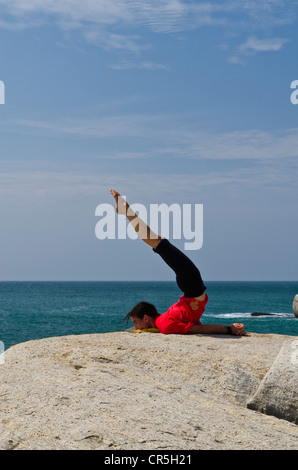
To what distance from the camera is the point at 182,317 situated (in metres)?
8.05

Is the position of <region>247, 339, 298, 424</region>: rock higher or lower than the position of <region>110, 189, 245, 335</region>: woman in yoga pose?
lower

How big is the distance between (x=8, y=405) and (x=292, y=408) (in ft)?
9.32

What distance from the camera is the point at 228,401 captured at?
229 inches

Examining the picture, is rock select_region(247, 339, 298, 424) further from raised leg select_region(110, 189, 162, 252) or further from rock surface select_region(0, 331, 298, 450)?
raised leg select_region(110, 189, 162, 252)

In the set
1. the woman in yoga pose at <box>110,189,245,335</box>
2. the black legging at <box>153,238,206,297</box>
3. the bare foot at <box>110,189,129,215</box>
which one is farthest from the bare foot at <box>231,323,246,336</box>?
the bare foot at <box>110,189,129,215</box>

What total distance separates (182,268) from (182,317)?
2.52 feet

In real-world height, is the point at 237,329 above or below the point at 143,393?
above

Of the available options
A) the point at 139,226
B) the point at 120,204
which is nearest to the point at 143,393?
the point at 139,226

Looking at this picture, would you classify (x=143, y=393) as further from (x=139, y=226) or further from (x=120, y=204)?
(x=120, y=204)

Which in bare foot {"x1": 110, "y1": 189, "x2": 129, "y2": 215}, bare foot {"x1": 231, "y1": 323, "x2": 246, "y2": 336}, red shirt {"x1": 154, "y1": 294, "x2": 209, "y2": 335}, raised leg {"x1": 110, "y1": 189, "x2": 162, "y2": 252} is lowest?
bare foot {"x1": 231, "y1": 323, "x2": 246, "y2": 336}

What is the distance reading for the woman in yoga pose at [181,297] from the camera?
7.81 m

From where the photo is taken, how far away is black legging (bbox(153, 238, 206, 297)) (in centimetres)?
783

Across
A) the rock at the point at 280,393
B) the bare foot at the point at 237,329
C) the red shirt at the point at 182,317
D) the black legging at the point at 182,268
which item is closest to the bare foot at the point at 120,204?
the black legging at the point at 182,268
